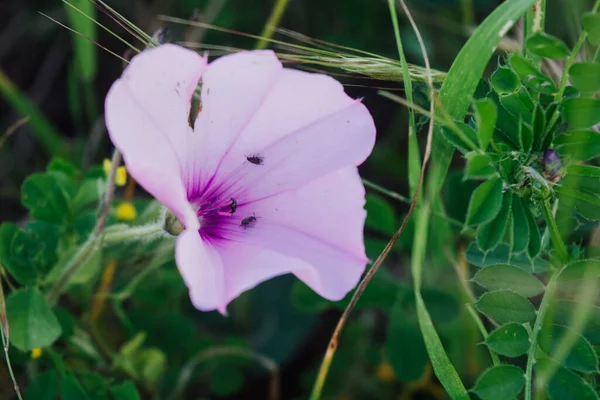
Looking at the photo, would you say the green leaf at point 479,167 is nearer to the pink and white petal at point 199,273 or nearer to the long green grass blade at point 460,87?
the long green grass blade at point 460,87

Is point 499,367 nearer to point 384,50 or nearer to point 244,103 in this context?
point 244,103

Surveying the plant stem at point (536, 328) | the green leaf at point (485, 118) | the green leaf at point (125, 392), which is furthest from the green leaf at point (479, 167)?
the green leaf at point (125, 392)

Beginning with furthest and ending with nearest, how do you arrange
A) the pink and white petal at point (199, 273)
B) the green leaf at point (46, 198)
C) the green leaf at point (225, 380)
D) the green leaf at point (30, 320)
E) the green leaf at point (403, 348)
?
the green leaf at point (225, 380) < the green leaf at point (403, 348) < the green leaf at point (46, 198) < the green leaf at point (30, 320) < the pink and white petal at point (199, 273)

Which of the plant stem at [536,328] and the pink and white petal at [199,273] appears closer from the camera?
the pink and white petal at [199,273]

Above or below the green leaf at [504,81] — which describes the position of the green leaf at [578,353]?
below

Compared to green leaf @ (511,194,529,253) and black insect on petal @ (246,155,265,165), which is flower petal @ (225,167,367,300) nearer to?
black insect on petal @ (246,155,265,165)

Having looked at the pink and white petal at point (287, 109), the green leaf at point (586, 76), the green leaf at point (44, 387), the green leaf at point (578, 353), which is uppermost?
the green leaf at point (586, 76)

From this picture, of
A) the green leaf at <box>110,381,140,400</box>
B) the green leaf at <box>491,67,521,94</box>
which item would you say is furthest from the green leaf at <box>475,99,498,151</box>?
the green leaf at <box>110,381,140,400</box>
